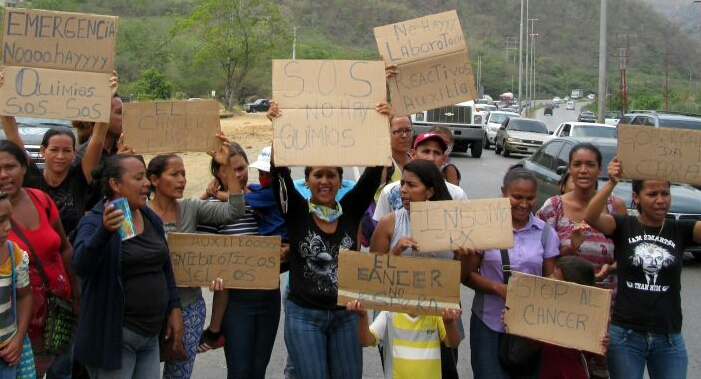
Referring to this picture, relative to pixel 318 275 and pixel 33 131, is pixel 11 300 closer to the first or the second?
pixel 318 275

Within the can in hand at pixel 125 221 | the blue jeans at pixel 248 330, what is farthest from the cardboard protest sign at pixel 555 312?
the can in hand at pixel 125 221

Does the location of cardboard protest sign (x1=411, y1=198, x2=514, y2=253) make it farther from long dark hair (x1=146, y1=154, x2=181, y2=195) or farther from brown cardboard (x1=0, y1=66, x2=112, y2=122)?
brown cardboard (x1=0, y1=66, x2=112, y2=122)

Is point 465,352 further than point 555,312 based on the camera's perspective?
Yes

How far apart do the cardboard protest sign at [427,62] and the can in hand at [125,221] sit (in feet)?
5.71

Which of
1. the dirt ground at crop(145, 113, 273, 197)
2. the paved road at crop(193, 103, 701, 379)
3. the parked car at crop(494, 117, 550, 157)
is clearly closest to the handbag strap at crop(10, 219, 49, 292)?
the paved road at crop(193, 103, 701, 379)

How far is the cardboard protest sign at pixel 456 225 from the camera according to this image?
434 centimetres

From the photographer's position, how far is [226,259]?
4734 millimetres

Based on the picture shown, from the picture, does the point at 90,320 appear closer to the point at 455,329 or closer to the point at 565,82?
the point at 455,329

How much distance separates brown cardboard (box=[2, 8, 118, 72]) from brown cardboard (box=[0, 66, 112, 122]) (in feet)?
0.23

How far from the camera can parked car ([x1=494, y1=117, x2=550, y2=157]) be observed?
30.0 metres

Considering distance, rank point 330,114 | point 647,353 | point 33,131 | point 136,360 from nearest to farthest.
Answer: point 136,360 → point 647,353 → point 330,114 → point 33,131

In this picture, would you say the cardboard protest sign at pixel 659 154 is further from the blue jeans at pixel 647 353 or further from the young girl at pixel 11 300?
the young girl at pixel 11 300

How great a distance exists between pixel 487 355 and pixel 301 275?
3.76 ft

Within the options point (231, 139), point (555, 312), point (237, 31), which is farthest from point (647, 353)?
point (237, 31)
